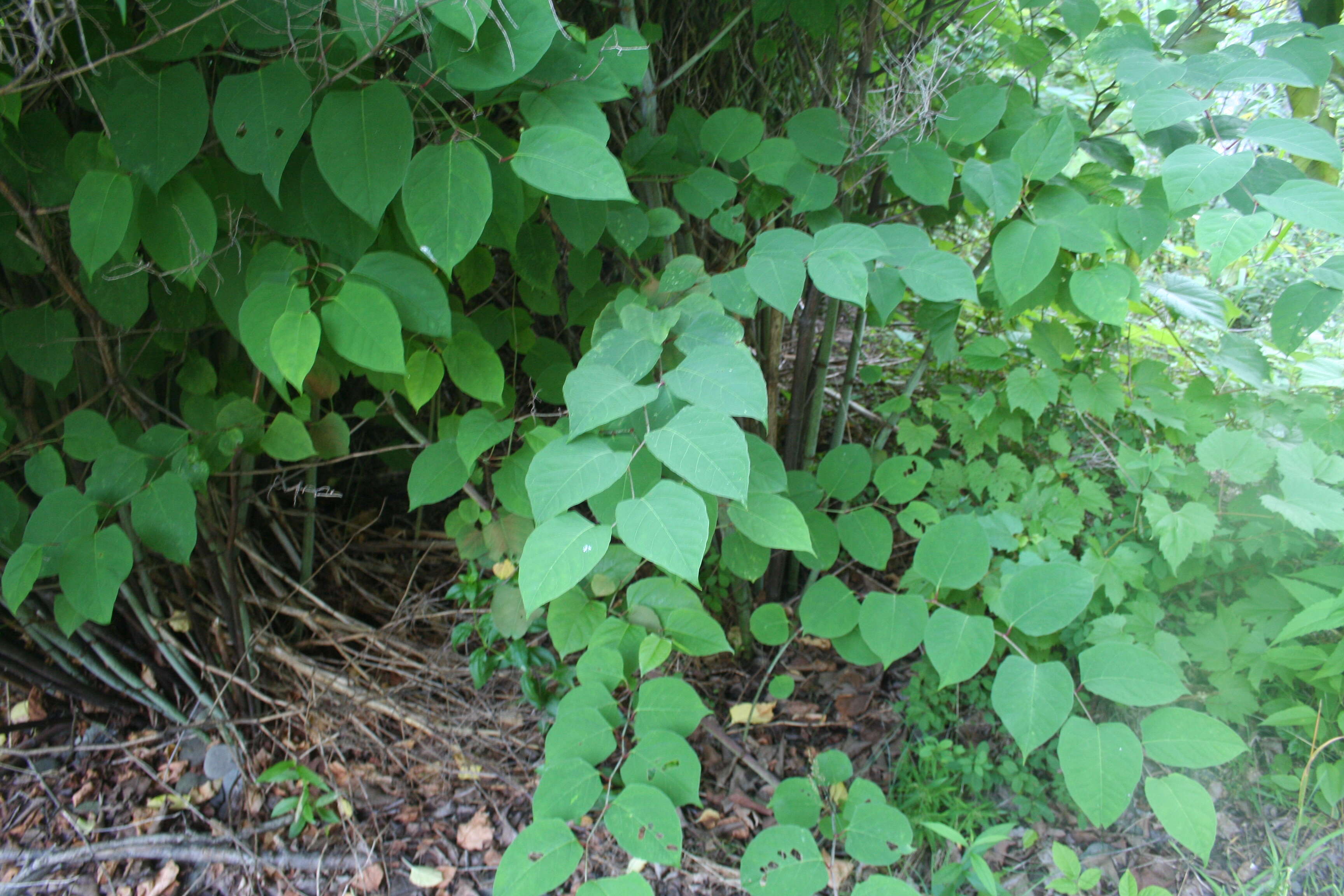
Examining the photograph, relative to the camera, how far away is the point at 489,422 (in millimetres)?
1178

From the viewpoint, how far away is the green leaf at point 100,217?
833 mm

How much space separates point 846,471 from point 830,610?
0.27 metres

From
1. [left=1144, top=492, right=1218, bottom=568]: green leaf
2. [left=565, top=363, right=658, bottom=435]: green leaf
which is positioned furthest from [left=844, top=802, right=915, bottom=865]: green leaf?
[left=565, top=363, right=658, bottom=435]: green leaf

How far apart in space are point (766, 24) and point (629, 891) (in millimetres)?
1636

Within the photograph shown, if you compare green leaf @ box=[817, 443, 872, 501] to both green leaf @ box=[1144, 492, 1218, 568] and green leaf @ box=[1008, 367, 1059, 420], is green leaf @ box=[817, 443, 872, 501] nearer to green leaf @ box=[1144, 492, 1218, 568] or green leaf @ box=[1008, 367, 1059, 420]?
green leaf @ box=[1008, 367, 1059, 420]

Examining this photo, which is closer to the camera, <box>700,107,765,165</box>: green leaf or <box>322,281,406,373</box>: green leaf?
<box>322,281,406,373</box>: green leaf

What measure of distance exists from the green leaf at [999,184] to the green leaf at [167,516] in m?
1.31

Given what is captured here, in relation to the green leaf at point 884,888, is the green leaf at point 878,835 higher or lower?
lower

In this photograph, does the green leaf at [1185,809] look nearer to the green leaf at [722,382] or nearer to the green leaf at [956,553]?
the green leaf at [956,553]

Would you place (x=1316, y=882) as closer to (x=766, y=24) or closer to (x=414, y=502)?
(x=414, y=502)

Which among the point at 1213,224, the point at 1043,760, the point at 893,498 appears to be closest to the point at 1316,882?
the point at 1043,760

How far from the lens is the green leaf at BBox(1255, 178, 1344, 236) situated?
94 centimetres

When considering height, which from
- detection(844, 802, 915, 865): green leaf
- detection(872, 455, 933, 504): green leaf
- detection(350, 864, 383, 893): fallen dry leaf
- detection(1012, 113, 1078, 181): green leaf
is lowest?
detection(350, 864, 383, 893): fallen dry leaf

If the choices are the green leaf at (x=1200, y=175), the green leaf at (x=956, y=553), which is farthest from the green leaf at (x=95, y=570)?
the green leaf at (x=1200, y=175)
